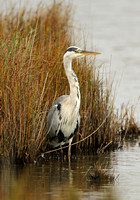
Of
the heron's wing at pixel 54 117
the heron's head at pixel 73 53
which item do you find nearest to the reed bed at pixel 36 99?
the heron's wing at pixel 54 117

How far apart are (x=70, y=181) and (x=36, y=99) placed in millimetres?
1243

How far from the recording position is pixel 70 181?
266 inches

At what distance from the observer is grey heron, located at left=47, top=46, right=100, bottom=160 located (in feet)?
25.8

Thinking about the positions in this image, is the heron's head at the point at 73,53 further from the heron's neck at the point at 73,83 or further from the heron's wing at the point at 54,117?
the heron's wing at the point at 54,117

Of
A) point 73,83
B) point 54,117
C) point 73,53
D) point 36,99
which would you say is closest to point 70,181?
point 36,99

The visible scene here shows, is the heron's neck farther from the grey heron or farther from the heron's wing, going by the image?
the heron's wing

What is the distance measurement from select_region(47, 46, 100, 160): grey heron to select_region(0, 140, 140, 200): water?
38 centimetres

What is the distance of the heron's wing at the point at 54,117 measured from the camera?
25.9 ft

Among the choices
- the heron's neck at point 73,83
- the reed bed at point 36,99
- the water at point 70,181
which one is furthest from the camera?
the heron's neck at point 73,83

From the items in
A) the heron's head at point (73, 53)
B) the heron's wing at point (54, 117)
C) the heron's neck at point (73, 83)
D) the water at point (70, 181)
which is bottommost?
the water at point (70, 181)

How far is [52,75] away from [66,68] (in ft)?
1.29

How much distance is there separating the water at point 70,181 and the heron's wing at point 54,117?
478mm

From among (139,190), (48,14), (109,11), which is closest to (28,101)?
(139,190)

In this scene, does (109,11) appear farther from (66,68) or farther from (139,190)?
(139,190)
